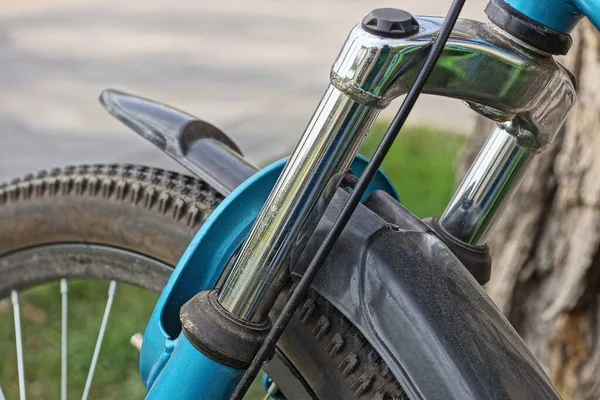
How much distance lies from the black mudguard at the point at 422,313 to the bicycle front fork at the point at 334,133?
0.05 m

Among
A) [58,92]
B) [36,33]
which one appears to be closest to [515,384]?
[58,92]

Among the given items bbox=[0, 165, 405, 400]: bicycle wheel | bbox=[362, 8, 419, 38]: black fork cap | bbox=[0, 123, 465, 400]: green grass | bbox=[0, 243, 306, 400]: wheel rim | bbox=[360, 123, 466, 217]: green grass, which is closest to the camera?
bbox=[362, 8, 419, 38]: black fork cap

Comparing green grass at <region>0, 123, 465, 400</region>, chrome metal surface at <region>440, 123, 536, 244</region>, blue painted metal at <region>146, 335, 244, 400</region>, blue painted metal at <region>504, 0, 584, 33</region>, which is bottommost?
green grass at <region>0, 123, 465, 400</region>

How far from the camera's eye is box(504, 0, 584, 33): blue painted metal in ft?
2.40

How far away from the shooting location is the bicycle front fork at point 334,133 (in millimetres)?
682

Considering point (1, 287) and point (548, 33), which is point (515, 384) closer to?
point (548, 33)

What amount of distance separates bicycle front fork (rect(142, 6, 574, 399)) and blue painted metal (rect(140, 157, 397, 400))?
7 centimetres

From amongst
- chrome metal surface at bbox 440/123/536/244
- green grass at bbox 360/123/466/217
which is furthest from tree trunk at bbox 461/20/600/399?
green grass at bbox 360/123/466/217

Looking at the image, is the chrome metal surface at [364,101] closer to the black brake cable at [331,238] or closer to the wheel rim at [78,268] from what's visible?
the black brake cable at [331,238]

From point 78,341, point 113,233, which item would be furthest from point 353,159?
point 78,341

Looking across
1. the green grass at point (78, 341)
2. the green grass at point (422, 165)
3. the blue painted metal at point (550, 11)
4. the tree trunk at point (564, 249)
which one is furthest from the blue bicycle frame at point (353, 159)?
the green grass at point (422, 165)

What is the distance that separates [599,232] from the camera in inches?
57.1

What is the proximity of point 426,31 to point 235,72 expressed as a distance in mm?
2649

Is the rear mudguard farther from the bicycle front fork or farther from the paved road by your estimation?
the paved road
